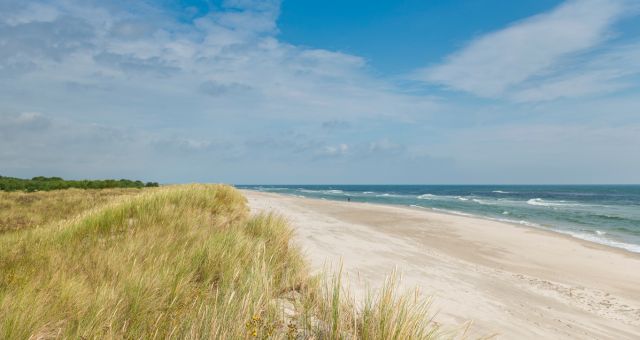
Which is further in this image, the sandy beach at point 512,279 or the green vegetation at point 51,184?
the green vegetation at point 51,184

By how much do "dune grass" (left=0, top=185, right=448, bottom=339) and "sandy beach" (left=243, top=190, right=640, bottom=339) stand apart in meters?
0.51

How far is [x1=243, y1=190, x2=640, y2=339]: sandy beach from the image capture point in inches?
230

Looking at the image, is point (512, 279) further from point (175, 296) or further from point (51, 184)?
point (51, 184)

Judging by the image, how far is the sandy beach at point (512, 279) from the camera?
5840 mm

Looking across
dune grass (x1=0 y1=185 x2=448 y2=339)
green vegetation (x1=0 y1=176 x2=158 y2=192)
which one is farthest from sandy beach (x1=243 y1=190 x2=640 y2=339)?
green vegetation (x1=0 y1=176 x2=158 y2=192)

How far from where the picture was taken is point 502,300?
701 cm

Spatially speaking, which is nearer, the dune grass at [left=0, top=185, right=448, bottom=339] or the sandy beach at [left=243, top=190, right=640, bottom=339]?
the dune grass at [left=0, top=185, right=448, bottom=339]

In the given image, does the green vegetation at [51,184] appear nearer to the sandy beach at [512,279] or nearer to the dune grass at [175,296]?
the sandy beach at [512,279]

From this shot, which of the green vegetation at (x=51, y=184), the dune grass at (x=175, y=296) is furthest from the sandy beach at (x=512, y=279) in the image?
the green vegetation at (x=51, y=184)

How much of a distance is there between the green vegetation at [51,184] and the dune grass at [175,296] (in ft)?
90.6

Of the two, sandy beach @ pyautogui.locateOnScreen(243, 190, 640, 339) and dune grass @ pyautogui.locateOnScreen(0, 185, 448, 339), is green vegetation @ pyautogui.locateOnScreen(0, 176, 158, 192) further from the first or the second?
dune grass @ pyautogui.locateOnScreen(0, 185, 448, 339)

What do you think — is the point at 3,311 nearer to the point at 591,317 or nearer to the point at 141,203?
the point at 141,203

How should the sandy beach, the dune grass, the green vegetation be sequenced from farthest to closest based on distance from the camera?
the green vegetation → the sandy beach → the dune grass

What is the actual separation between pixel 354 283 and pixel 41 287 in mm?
4748
